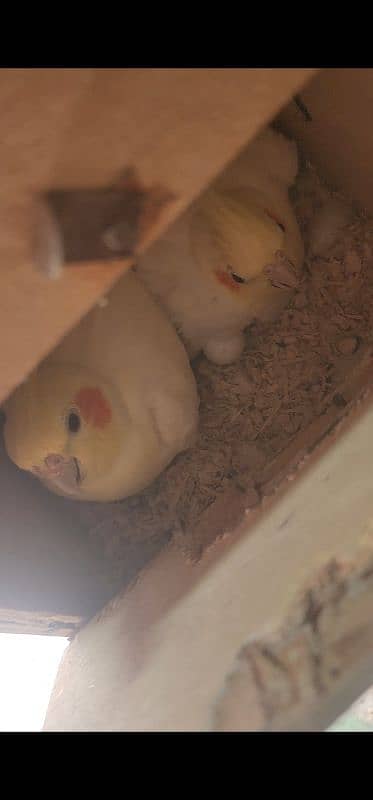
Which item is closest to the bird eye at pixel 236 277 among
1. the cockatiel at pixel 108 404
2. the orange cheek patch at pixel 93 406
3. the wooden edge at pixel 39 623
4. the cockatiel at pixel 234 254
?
the cockatiel at pixel 234 254

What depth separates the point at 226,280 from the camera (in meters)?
1.26

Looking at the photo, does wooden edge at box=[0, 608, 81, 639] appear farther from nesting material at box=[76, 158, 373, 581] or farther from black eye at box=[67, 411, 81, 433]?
black eye at box=[67, 411, 81, 433]

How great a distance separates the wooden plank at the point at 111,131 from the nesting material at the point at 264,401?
0.51 m

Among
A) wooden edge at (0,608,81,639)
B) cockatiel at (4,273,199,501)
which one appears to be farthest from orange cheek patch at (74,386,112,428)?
wooden edge at (0,608,81,639)

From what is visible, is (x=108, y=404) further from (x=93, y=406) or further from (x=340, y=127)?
(x=340, y=127)

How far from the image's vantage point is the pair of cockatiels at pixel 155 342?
118cm

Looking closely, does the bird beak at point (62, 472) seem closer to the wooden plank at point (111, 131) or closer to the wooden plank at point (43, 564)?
the wooden plank at point (43, 564)

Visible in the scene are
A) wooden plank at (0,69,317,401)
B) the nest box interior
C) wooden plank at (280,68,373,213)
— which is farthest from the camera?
the nest box interior

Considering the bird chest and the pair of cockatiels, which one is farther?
the pair of cockatiels

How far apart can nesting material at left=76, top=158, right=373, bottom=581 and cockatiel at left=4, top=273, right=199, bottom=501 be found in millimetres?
64

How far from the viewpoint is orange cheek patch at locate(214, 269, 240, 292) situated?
1250 mm

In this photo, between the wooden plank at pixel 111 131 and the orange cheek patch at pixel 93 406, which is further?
the orange cheek patch at pixel 93 406
